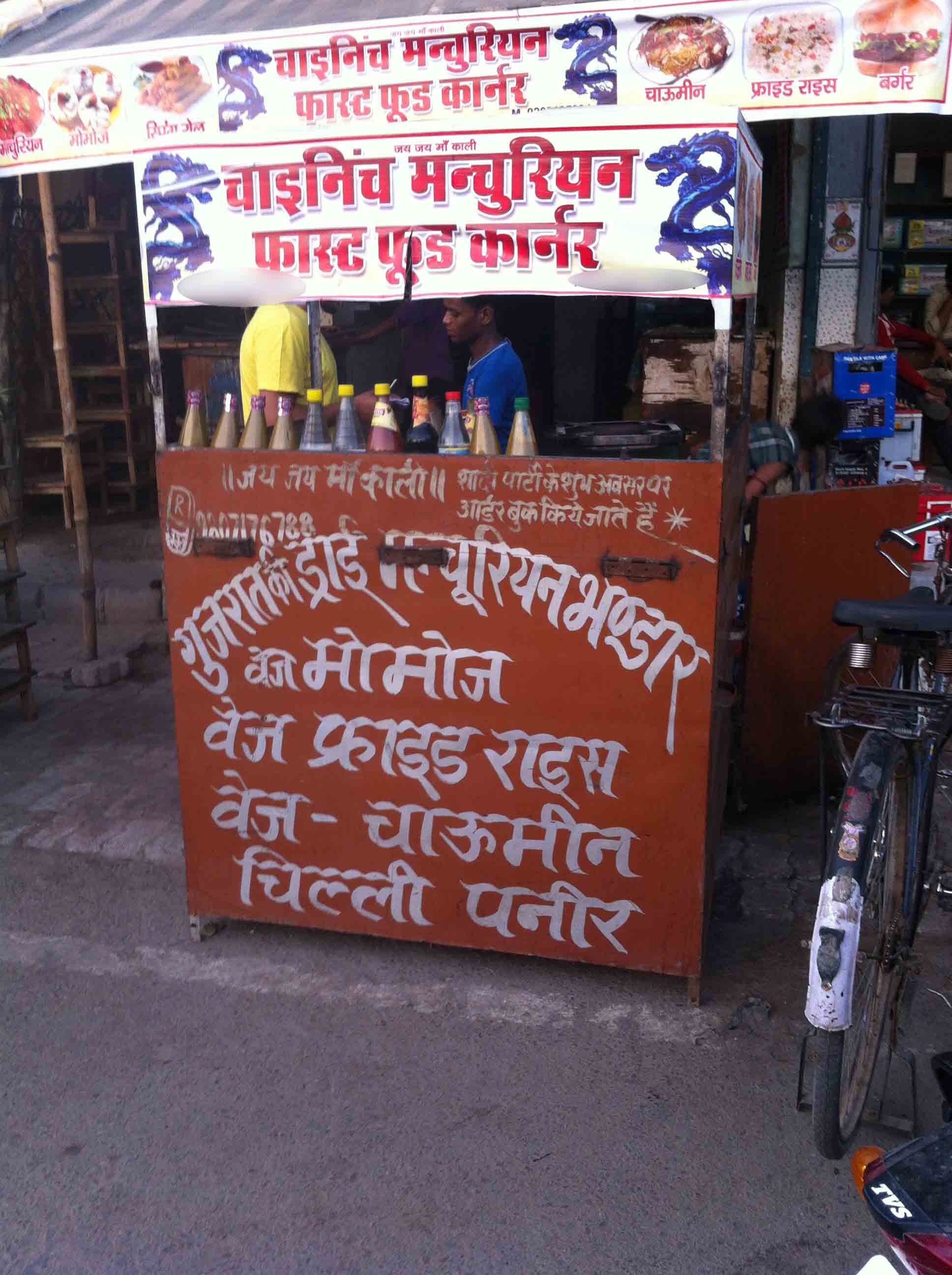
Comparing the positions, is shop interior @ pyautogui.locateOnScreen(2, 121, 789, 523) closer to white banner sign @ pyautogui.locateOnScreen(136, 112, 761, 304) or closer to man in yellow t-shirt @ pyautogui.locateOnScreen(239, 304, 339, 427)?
man in yellow t-shirt @ pyautogui.locateOnScreen(239, 304, 339, 427)

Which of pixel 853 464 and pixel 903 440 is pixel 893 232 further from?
pixel 853 464

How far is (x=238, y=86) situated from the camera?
3.53m

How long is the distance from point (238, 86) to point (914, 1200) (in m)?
3.41

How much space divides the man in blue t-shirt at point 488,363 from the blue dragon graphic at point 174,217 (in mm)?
1537

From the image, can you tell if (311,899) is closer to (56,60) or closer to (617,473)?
(617,473)

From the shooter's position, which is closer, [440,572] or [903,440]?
[440,572]

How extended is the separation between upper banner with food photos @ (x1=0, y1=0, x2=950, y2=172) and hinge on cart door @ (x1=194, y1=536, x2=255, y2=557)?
125 cm

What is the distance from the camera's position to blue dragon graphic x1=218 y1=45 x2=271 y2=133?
3514 mm

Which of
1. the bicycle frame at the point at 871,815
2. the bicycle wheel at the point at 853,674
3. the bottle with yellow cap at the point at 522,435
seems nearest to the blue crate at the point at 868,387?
the bicycle wheel at the point at 853,674

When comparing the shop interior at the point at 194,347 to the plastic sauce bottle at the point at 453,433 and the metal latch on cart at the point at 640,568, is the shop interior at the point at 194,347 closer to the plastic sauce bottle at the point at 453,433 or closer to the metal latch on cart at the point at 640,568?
the plastic sauce bottle at the point at 453,433

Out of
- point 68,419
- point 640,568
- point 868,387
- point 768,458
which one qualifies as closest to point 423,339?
point 68,419

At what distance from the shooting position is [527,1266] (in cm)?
252

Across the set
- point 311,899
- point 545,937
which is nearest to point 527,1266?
point 545,937

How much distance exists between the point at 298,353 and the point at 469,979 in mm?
2498
